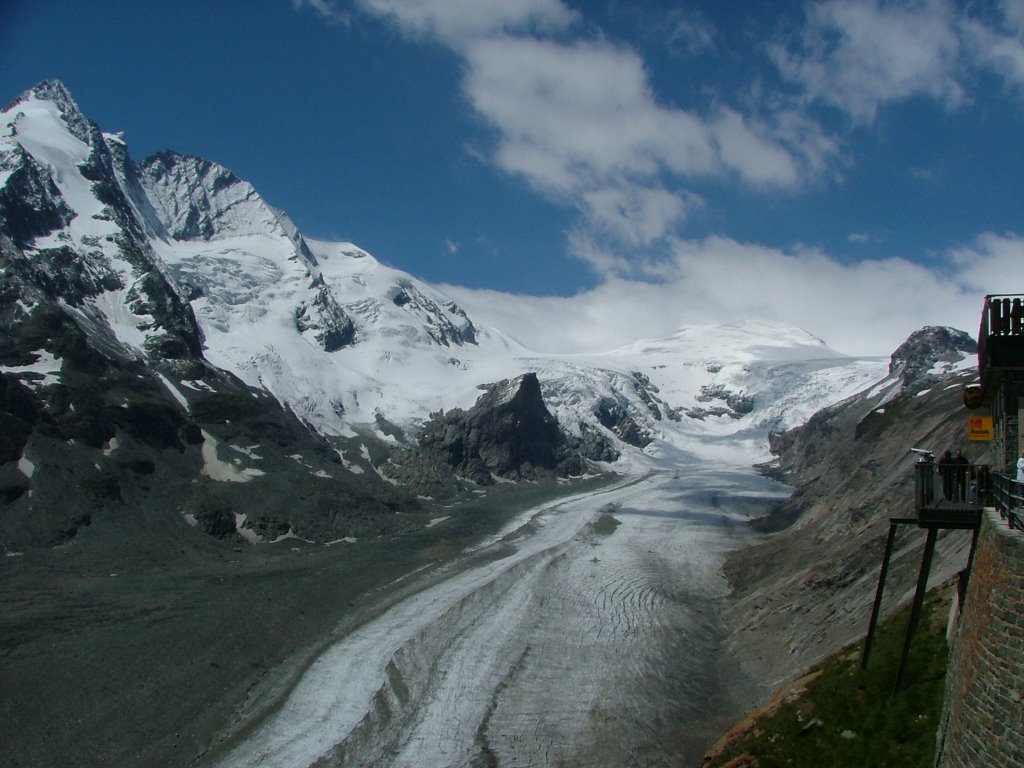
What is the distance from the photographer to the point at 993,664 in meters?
14.3

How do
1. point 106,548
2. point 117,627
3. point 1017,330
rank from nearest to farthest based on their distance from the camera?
point 1017,330
point 117,627
point 106,548

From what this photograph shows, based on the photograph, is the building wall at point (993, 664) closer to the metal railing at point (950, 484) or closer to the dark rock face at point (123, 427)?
the metal railing at point (950, 484)

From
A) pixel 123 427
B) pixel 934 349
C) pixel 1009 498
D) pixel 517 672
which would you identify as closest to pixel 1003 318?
pixel 1009 498

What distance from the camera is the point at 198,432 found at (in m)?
122

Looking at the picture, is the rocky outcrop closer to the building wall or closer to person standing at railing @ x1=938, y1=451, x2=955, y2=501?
person standing at railing @ x1=938, y1=451, x2=955, y2=501

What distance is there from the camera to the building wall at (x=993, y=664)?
529 inches

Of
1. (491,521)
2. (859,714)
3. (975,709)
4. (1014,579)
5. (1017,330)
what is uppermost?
(1017,330)

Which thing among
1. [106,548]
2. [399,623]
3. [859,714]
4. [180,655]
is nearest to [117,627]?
[180,655]

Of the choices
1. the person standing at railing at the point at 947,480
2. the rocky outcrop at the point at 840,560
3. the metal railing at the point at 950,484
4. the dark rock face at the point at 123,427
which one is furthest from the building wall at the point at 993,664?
the dark rock face at the point at 123,427

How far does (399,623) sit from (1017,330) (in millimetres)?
49964

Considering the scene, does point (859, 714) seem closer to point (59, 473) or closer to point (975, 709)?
point (975, 709)

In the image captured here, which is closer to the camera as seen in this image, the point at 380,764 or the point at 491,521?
the point at 380,764

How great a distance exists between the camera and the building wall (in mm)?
13445

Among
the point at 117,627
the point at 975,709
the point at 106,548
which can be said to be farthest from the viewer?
the point at 106,548
